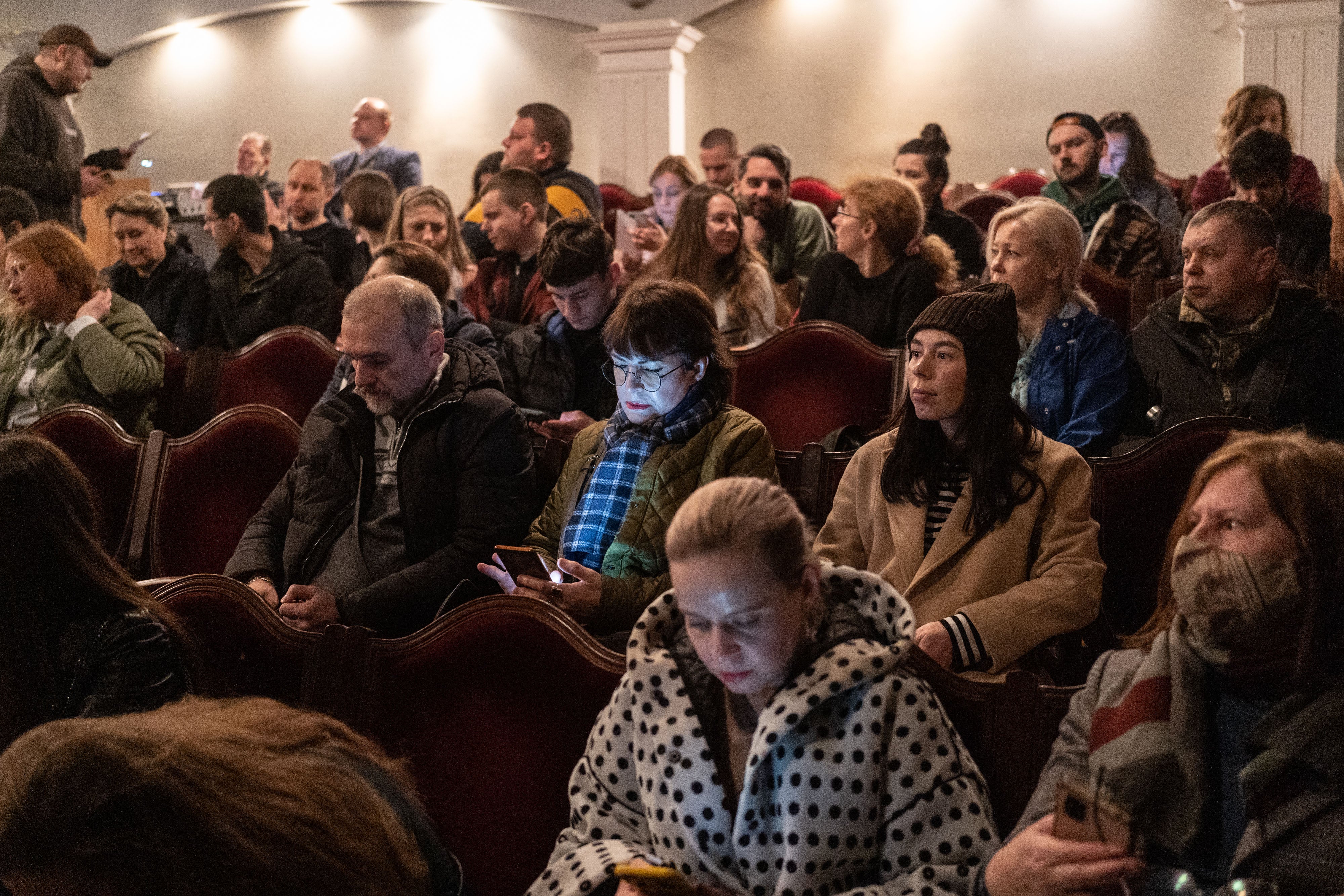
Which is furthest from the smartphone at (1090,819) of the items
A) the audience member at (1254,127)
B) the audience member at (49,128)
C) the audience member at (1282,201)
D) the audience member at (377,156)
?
the audience member at (377,156)

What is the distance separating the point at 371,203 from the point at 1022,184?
423 cm

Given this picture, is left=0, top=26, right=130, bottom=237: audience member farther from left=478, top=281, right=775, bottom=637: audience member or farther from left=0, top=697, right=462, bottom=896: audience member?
left=0, top=697, right=462, bottom=896: audience member

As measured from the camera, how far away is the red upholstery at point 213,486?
3086 millimetres

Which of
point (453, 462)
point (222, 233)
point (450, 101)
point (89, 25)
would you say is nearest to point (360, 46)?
point (450, 101)

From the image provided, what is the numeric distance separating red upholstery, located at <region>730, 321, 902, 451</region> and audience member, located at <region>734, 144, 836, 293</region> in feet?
4.83

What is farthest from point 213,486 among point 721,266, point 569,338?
point 721,266

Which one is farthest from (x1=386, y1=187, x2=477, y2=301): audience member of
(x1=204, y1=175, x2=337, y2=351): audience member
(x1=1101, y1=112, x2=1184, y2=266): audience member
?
(x1=1101, y1=112, x2=1184, y2=266): audience member

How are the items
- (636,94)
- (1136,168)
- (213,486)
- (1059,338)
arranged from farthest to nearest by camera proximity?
(636,94) < (1136,168) < (213,486) < (1059,338)

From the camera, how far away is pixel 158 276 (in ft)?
16.0

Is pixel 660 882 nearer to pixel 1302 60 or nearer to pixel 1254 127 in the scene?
pixel 1254 127

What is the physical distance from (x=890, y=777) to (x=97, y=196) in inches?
313

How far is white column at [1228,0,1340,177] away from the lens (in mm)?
7328

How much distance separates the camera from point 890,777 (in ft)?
4.98

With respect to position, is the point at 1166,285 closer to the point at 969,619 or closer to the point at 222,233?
the point at 969,619
